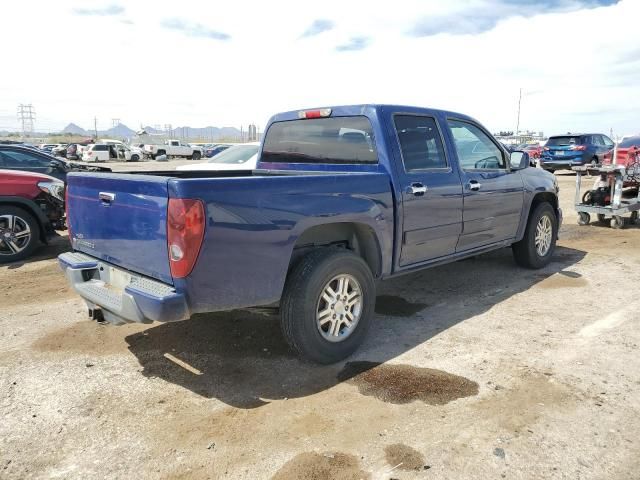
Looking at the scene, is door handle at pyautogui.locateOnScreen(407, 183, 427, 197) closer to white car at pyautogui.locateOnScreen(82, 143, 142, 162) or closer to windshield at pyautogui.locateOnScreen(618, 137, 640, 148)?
windshield at pyautogui.locateOnScreen(618, 137, 640, 148)

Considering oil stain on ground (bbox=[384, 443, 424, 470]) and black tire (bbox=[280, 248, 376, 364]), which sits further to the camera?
black tire (bbox=[280, 248, 376, 364])

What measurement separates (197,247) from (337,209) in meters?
1.10

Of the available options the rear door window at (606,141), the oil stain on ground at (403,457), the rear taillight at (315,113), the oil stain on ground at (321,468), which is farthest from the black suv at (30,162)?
the rear door window at (606,141)

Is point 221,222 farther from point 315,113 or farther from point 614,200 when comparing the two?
point 614,200

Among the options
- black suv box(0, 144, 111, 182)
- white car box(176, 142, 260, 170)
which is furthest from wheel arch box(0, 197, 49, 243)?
white car box(176, 142, 260, 170)

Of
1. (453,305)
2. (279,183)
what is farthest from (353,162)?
(453,305)

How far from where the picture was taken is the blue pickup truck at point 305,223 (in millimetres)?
2984

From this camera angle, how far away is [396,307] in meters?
5.06

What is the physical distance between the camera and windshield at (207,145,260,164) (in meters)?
9.91

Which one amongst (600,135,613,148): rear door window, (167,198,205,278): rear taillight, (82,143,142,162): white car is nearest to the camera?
(167,198,205,278): rear taillight

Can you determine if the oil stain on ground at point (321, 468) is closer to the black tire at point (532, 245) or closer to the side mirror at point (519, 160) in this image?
the side mirror at point (519, 160)

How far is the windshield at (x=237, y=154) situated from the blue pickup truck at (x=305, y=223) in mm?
4681

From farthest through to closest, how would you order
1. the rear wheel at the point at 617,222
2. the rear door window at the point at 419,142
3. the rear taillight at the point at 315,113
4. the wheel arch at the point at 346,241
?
the rear wheel at the point at 617,222 → the rear taillight at the point at 315,113 → the rear door window at the point at 419,142 → the wheel arch at the point at 346,241

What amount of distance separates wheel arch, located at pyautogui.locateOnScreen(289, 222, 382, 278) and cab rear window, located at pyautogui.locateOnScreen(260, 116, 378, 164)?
2.08 feet
